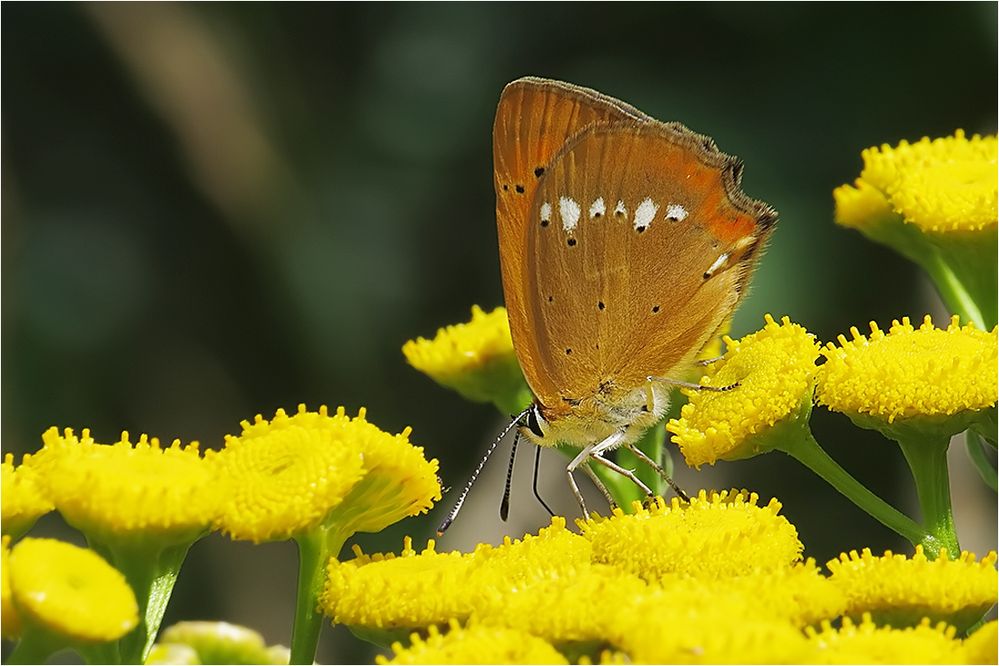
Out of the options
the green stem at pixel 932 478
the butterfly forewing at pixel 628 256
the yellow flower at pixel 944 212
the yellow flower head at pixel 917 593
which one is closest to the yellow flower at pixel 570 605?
the yellow flower head at pixel 917 593

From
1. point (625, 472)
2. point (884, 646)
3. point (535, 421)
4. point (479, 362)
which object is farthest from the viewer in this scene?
point (479, 362)

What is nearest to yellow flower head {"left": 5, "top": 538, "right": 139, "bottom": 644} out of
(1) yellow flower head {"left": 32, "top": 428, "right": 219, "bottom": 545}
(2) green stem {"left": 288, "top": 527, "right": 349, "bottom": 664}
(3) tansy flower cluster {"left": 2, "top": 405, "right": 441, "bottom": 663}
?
(3) tansy flower cluster {"left": 2, "top": 405, "right": 441, "bottom": 663}

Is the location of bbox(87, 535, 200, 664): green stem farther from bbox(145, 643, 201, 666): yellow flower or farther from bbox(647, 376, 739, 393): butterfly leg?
bbox(647, 376, 739, 393): butterfly leg

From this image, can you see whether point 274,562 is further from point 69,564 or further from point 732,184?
point 69,564

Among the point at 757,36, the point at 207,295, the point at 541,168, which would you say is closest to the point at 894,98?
the point at 757,36

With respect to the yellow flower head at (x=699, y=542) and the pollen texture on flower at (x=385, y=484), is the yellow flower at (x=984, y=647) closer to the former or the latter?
the yellow flower head at (x=699, y=542)

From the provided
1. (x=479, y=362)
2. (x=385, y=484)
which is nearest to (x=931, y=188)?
(x=479, y=362)

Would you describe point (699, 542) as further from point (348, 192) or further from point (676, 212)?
point (348, 192)
